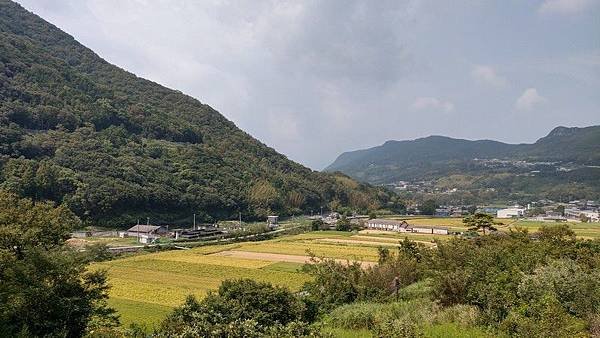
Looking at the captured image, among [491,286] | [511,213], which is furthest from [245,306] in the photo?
[511,213]

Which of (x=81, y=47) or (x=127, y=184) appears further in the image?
(x=81, y=47)

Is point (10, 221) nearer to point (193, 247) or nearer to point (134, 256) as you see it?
point (134, 256)

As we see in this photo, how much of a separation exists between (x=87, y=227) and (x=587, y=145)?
588 feet

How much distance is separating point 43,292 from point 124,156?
6727cm

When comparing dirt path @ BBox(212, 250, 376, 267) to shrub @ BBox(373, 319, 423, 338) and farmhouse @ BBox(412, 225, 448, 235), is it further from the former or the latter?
shrub @ BBox(373, 319, 423, 338)

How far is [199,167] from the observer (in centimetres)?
8300

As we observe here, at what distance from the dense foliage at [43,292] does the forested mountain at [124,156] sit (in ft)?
145

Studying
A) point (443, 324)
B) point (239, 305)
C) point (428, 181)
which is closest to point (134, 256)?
point (239, 305)

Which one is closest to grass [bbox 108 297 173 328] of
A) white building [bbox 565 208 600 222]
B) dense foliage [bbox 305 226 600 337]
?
dense foliage [bbox 305 226 600 337]

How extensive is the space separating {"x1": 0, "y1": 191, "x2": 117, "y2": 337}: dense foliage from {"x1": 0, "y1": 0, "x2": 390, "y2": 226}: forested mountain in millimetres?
44078

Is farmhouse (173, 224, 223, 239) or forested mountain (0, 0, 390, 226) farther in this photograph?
forested mountain (0, 0, 390, 226)

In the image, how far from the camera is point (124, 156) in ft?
248

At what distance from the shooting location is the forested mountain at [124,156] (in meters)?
58.7

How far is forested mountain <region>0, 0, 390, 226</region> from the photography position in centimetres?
5872
